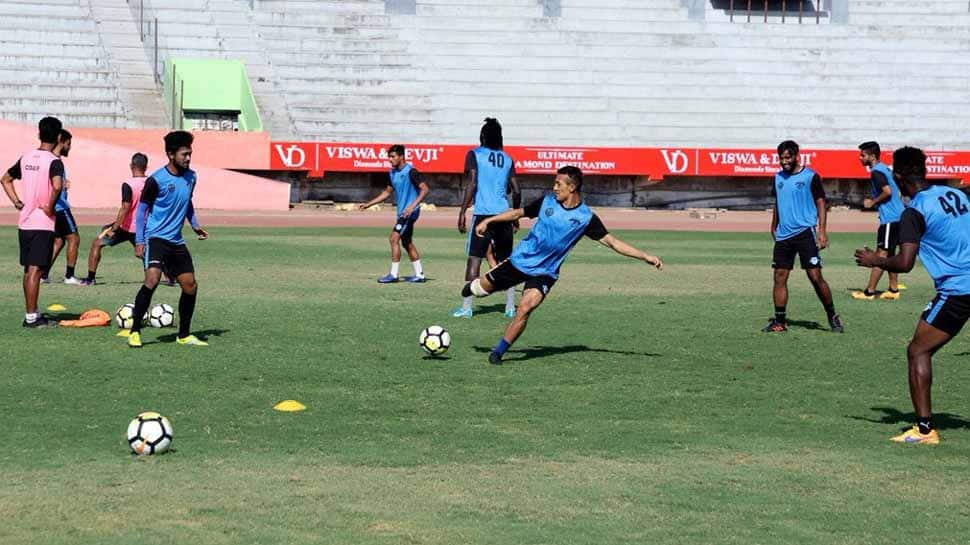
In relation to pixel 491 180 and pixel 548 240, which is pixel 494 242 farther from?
pixel 548 240

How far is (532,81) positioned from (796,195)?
3142 centimetres

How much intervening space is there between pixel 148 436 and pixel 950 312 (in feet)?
16.8

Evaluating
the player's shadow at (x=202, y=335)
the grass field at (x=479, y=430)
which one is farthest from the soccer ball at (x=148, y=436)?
the player's shadow at (x=202, y=335)

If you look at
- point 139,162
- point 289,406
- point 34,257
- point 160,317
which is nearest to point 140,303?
point 160,317

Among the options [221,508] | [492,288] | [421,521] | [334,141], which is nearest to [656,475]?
[421,521]

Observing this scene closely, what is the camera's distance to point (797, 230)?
1521cm

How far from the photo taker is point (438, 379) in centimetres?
1151

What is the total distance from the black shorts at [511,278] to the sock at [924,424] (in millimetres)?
4110

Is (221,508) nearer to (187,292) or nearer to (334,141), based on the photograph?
(187,292)

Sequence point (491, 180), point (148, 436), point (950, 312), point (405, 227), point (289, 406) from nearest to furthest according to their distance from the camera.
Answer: point (148, 436)
point (950, 312)
point (289, 406)
point (491, 180)
point (405, 227)

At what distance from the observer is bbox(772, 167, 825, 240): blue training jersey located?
49.7 ft

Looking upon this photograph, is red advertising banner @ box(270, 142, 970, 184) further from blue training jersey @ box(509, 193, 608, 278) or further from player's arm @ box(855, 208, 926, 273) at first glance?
player's arm @ box(855, 208, 926, 273)

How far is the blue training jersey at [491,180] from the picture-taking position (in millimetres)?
16047

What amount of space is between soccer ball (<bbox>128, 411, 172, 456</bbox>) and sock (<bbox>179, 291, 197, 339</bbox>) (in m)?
4.57
